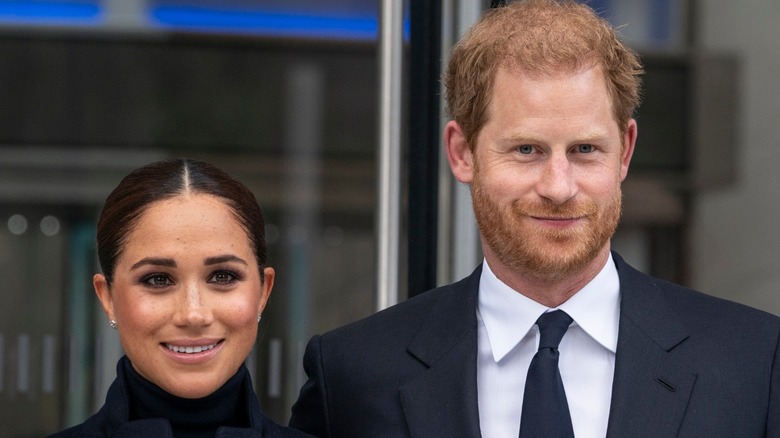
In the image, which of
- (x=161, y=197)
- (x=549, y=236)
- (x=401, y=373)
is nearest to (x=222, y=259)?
(x=161, y=197)

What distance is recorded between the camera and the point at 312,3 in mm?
5102

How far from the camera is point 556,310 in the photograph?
2.29m

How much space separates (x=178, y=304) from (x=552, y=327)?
2.07ft

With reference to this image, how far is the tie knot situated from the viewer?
226 centimetres

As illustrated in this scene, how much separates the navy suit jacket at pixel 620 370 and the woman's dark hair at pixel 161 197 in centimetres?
30

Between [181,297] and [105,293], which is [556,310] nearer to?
[181,297]

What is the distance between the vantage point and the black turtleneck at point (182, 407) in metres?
2.18

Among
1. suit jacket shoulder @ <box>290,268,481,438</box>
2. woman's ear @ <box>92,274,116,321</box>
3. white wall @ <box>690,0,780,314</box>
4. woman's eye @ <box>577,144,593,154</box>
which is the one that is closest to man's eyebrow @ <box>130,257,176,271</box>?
woman's ear @ <box>92,274,116,321</box>

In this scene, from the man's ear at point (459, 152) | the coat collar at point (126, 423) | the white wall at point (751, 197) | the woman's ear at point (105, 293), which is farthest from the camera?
the white wall at point (751, 197)

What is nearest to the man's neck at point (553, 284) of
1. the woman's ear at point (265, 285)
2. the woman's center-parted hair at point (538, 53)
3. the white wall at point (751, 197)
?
the woman's center-parted hair at point (538, 53)

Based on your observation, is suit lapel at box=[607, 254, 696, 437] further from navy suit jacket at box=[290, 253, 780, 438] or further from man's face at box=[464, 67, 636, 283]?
man's face at box=[464, 67, 636, 283]

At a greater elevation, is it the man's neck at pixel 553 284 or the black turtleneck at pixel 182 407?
the man's neck at pixel 553 284

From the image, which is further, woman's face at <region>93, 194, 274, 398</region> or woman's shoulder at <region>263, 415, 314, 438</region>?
woman's shoulder at <region>263, 415, 314, 438</region>

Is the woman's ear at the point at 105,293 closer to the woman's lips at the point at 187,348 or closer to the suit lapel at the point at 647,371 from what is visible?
the woman's lips at the point at 187,348
